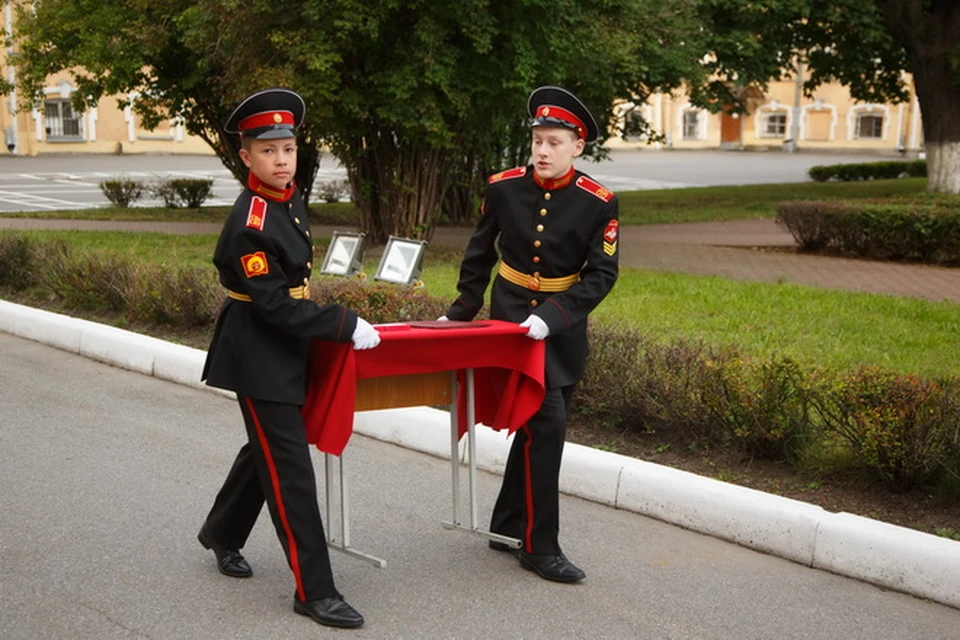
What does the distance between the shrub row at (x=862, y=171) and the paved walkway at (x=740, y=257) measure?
15.4 metres

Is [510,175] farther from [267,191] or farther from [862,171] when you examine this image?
[862,171]

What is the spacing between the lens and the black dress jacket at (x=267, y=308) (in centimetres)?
452

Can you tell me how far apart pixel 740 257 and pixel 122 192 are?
14634 mm

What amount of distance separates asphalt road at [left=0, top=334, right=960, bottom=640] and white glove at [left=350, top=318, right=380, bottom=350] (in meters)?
1.05

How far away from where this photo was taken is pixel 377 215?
17.1 meters

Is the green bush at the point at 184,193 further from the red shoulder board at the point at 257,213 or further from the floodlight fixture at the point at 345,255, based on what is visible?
the red shoulder board at the point at 257,213

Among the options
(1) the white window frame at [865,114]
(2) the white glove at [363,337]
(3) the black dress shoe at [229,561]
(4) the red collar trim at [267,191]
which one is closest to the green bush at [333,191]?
(3) the black dress shoe at [229,561]

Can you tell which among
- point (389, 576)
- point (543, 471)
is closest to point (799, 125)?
point (543, 471)

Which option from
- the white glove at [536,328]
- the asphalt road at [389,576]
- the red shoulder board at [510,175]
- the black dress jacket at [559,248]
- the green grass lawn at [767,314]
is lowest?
the asphalt road at [389,576]

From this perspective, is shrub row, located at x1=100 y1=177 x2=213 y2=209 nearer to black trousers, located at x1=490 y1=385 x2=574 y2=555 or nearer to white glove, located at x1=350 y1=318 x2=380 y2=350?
black trousers, located at x1=490 y1=385 x2=574 y2=555

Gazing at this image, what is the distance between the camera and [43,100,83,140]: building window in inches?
1909

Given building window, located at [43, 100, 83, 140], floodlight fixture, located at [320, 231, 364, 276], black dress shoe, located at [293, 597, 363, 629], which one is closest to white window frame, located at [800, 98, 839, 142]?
building window, located at [43, 100, 83, 140]

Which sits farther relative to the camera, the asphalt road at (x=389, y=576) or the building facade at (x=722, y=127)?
the building facade at (x=722, y=127)

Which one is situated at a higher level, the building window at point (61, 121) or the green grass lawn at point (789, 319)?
the building window at point (61, 121)
